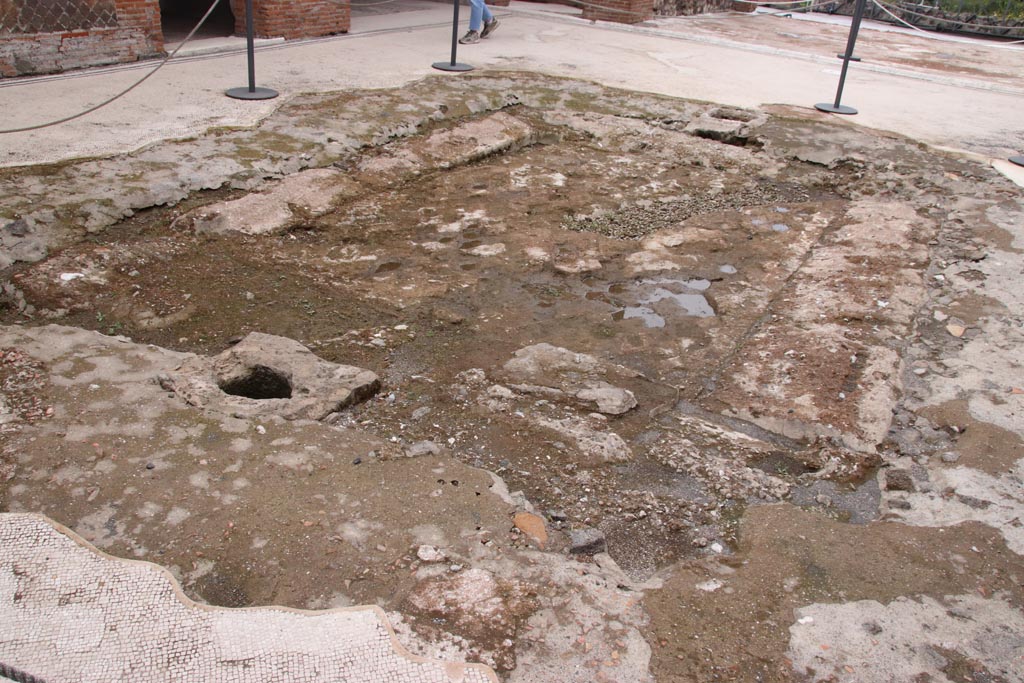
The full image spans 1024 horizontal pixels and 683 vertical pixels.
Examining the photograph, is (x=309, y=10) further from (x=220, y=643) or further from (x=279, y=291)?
(x=220, y=643)

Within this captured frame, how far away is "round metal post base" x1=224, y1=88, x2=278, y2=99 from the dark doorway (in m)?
2.23

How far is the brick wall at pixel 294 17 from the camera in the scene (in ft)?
24.4

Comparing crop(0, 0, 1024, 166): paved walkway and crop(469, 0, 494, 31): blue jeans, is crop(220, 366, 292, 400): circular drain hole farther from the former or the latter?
crop(469, 0, 494, 31): blue jeans

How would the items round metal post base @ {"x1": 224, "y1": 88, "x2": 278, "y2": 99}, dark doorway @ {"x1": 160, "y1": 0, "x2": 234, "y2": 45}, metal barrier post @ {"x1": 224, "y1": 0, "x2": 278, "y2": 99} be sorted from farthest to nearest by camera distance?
dark doorway @ {"x1": 160, "y1": 0, "x2": 234, "y2": 45}, round metal post base @ {"x1": 224, "y1": 88, "x2": 278, "y2": 99}, metal barrier post @ {"x1": 224, "y1": 0, "x2": 278, "y2": 99}

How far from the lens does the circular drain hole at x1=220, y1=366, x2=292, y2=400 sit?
9.36 ft

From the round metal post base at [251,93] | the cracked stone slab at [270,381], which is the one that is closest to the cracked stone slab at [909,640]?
the cracked stone slab at [270,381]

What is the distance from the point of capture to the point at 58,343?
2789 millimetres

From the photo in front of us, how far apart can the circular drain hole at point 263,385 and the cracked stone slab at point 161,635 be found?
1.02 m

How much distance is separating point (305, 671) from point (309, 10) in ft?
25.0

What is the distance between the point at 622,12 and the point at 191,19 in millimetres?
5838

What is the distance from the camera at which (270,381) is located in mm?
2891

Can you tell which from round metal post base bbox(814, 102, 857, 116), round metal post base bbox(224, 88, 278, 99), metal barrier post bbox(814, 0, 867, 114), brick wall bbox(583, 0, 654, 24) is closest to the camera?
round metal post base bbox(224, 88, 278, 99)

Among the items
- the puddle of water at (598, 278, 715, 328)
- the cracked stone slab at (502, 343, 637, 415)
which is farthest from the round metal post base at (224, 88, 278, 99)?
the cracked stone slab at (502, 343, 637, 415)

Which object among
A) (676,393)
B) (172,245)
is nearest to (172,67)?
(172,245)
